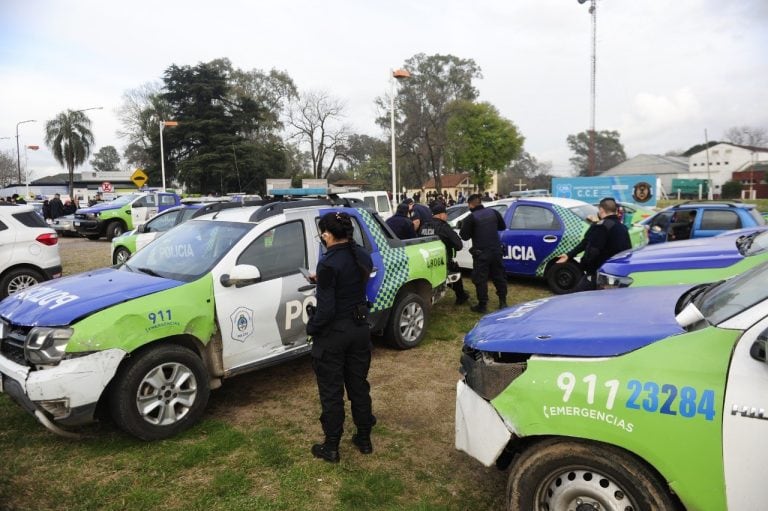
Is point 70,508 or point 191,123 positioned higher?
point 191,123

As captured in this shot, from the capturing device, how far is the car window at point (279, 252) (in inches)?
179

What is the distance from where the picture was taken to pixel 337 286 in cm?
339

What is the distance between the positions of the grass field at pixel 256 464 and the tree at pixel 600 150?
331 feet

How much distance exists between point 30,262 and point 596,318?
28.4 ft

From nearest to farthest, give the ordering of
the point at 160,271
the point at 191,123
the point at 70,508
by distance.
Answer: the point at 70,508 → the point at 160,271 → the point at 191,123

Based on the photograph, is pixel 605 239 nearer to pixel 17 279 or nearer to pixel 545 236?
pixel 545 236

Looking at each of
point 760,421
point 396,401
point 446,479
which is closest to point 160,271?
point 396,401

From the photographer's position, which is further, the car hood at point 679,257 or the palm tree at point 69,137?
the palm tree at point 69,137

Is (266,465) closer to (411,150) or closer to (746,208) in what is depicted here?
(746,208)

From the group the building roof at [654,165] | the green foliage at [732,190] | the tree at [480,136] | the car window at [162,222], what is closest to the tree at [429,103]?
the tree at [480,136]

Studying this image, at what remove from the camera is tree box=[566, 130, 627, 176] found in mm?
98125

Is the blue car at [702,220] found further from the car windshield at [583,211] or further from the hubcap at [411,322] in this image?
the hubcap at [411,322]

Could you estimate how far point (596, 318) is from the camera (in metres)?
2.74

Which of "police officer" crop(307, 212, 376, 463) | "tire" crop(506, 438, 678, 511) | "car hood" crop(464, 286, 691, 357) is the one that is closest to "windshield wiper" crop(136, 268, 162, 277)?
"police officer" crop(307, 212, 376, 463)
